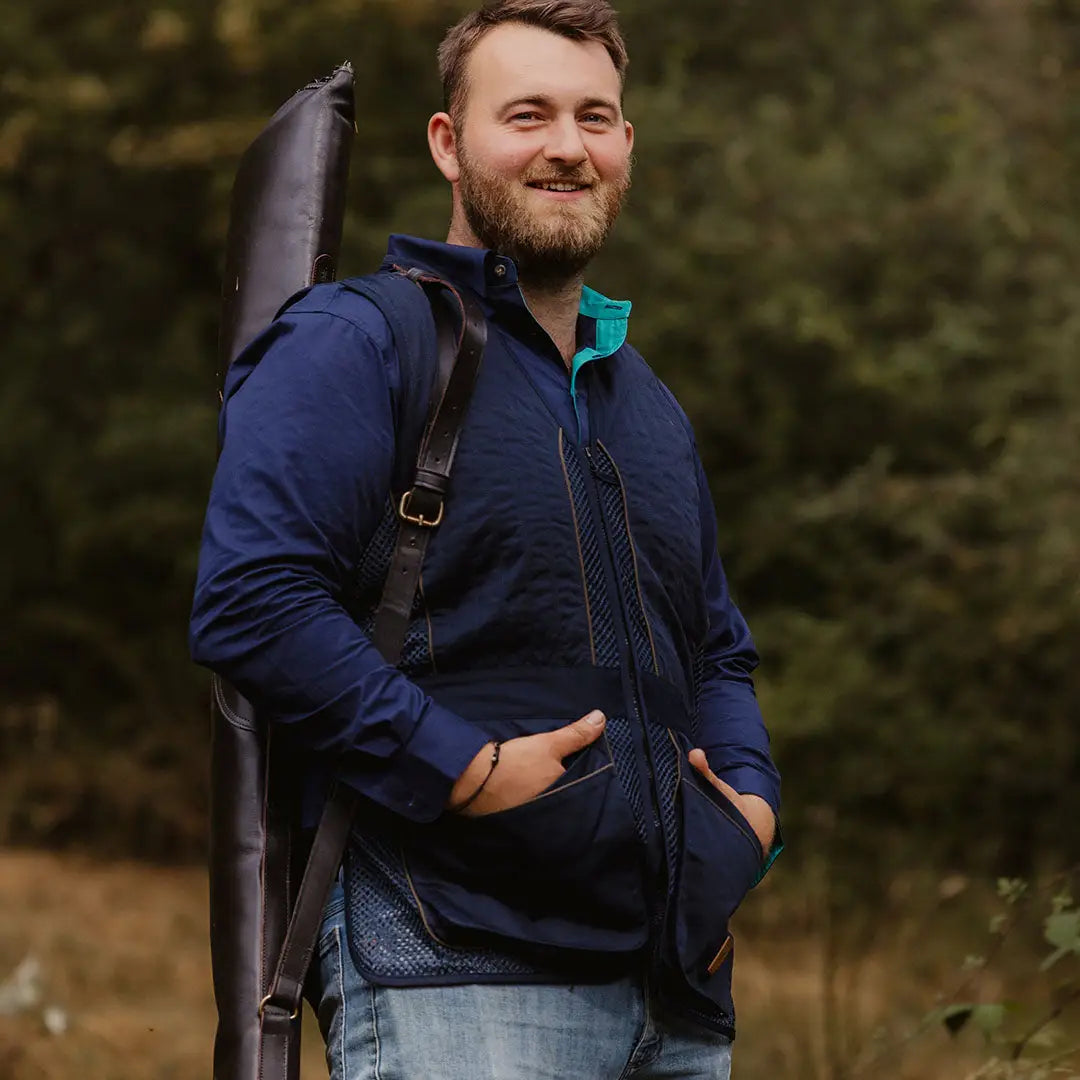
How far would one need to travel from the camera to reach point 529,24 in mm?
2520

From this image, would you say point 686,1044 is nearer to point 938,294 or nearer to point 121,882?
point 938,294

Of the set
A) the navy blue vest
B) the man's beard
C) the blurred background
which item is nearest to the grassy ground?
the blurred background

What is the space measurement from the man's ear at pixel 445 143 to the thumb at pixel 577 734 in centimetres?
85

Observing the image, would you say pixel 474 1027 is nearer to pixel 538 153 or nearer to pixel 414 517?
pixel 414 517

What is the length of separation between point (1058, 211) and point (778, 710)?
278cm

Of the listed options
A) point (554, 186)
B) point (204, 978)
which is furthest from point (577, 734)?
point (204, 978)

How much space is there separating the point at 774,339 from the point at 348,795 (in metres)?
7.20

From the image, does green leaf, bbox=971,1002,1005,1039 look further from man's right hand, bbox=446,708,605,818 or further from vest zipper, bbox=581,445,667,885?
man's right hand, bbox=446,708,605,818

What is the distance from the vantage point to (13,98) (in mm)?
10164

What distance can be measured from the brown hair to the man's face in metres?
0.02

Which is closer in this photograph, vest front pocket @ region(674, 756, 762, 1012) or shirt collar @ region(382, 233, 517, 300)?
vest front pocket @ region(674, 756, 762, 1012)

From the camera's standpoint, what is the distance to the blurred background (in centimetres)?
826

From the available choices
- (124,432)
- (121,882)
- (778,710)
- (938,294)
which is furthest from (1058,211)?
(121,882)

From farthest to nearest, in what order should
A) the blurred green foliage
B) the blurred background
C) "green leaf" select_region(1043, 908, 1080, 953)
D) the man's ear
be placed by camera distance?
the blurred green foliage < the blurred background < "green leaf" select_region(1043, 908, 1080, 953) < the man's ear
